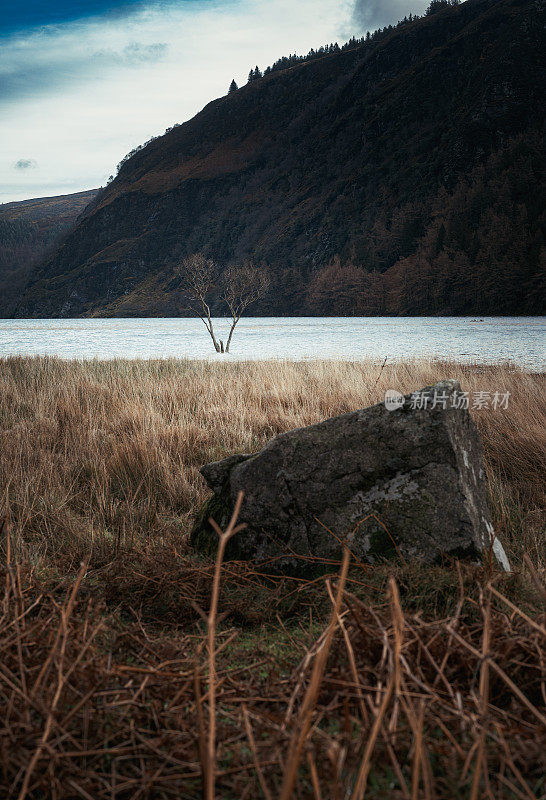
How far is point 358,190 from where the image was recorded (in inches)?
3944

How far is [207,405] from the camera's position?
6.45 m

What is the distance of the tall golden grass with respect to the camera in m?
3.17

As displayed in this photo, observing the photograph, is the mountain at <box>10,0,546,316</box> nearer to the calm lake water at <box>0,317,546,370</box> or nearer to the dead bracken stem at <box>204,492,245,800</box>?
the calm lake water at <box>0,317,546,370</box>

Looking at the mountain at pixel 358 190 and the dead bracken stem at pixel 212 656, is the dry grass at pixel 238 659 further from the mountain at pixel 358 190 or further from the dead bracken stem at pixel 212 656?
the mountain at pixel 358 190

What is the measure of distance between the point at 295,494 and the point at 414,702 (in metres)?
1.46

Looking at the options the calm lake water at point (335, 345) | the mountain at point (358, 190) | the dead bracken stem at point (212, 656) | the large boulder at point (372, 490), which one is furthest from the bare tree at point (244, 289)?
the dead bracken stem at point (212, 656)

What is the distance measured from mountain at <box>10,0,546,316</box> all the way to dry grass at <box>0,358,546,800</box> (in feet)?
99.7

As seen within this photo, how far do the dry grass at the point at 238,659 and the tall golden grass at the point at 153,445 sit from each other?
0.03 m

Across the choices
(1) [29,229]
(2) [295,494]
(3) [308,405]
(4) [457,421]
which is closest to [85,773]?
(2) [295,494]

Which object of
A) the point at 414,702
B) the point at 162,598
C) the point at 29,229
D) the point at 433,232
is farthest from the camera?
the point at 29,229

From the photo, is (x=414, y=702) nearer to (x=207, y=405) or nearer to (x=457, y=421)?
(x=457, y=421)

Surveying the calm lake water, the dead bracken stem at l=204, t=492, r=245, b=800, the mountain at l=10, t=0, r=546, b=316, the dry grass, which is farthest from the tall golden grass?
the mountain at l=10, t=0, r=546, b=316

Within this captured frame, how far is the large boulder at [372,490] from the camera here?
2.24 meters

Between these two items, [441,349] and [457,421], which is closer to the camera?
[457,421]
